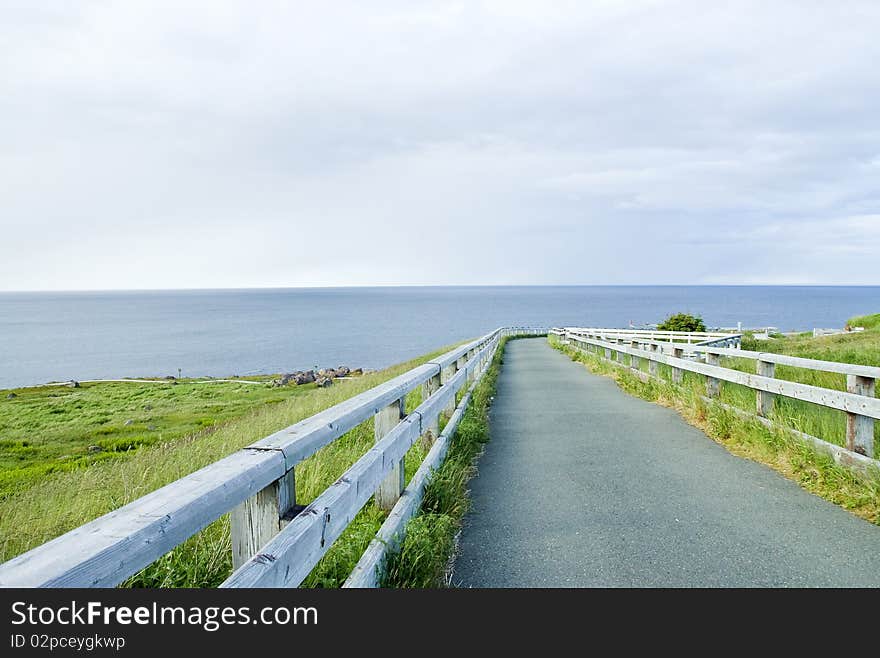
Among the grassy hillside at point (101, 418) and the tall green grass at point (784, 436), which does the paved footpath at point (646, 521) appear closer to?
the tall green grass at point (784, 436)

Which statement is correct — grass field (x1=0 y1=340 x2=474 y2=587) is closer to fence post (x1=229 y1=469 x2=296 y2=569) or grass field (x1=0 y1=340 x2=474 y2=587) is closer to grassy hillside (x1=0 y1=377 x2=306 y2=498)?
grassy hillside (x1=0 y1=377 x2=306 y2=498)

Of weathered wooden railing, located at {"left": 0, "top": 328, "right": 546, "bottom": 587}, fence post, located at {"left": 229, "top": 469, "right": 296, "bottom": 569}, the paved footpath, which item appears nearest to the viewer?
weathered wooden railing, located at {"left": 0, "top": 328, "right": 546, "bottom": 587}

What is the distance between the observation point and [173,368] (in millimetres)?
71562

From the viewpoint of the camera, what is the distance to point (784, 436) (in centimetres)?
748

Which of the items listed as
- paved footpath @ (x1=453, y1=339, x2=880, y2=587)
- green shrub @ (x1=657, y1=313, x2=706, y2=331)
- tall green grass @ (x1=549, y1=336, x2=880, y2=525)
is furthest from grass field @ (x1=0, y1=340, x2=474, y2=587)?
green shrub @ (x1=657, y1=313, x2=706, y2=331)

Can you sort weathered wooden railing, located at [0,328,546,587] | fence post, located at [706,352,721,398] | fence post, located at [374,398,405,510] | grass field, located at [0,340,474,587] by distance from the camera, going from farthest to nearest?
fence post, located at [706,352,721,398] < fence post, located at [374,398,405,510] < grass field, located at [0,340,474,587] < weathered wooden railing, located at [0,328,546,587]

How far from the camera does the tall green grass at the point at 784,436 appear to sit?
235 inches

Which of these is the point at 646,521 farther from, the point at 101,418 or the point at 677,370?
the point at 101,418

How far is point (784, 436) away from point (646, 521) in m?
2.98

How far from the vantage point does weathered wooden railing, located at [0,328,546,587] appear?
1.55 meters

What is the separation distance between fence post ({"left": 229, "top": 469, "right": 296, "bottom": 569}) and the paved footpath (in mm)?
A: 2072

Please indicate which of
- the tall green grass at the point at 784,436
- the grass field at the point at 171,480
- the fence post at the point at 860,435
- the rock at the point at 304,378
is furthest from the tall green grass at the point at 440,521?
the rock at the point at 304,378
